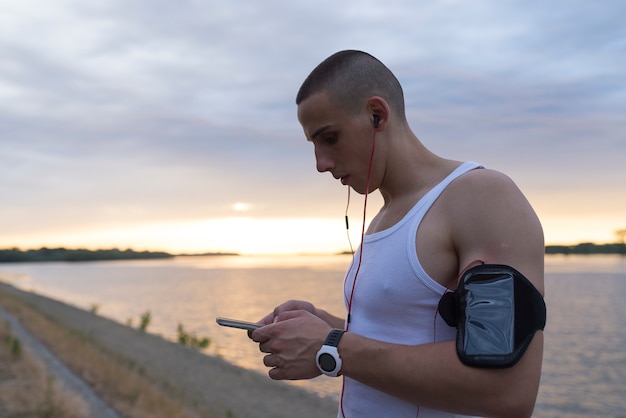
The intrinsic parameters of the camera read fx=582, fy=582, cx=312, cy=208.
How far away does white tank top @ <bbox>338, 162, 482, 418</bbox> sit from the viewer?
158 cm

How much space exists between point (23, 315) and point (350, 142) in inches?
1042

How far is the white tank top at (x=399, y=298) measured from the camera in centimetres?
158

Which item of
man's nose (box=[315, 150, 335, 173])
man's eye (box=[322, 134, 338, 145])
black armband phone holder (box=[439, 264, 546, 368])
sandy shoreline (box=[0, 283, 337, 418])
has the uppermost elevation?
man's eye (box=[322, 134, 338, 145])

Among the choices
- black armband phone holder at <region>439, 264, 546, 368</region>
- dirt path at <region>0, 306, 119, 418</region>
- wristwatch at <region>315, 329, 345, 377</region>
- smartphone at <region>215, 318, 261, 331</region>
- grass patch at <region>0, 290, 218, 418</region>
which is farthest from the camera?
grass patch at <region>0, 290, 218, 418</region>

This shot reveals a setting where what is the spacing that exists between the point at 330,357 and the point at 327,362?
0.02m

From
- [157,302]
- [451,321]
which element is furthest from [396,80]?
[157,302]

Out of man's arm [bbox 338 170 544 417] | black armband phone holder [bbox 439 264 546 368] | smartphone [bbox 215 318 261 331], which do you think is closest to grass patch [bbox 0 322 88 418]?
smartphone [bbox 215 318 261 331]

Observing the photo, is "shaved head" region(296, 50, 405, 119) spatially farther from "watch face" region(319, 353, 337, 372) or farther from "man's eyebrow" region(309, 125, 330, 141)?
"watch face" region(319, 353, 337, 372)

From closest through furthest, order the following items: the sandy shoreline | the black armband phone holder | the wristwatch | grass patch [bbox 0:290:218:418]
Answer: the black armband phone holder, the wristwatch, grass patch [bbox 0:290:218:418], the sandy shoreline

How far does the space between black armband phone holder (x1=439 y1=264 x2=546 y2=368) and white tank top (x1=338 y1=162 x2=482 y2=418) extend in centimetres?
16

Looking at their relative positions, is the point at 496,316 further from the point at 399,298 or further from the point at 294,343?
the point at 294,343

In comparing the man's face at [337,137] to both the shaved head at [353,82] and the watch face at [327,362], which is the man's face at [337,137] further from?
the watch face at [327,362]

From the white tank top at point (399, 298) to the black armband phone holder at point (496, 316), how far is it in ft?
0.52

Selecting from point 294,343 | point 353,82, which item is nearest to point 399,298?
point 294,343
